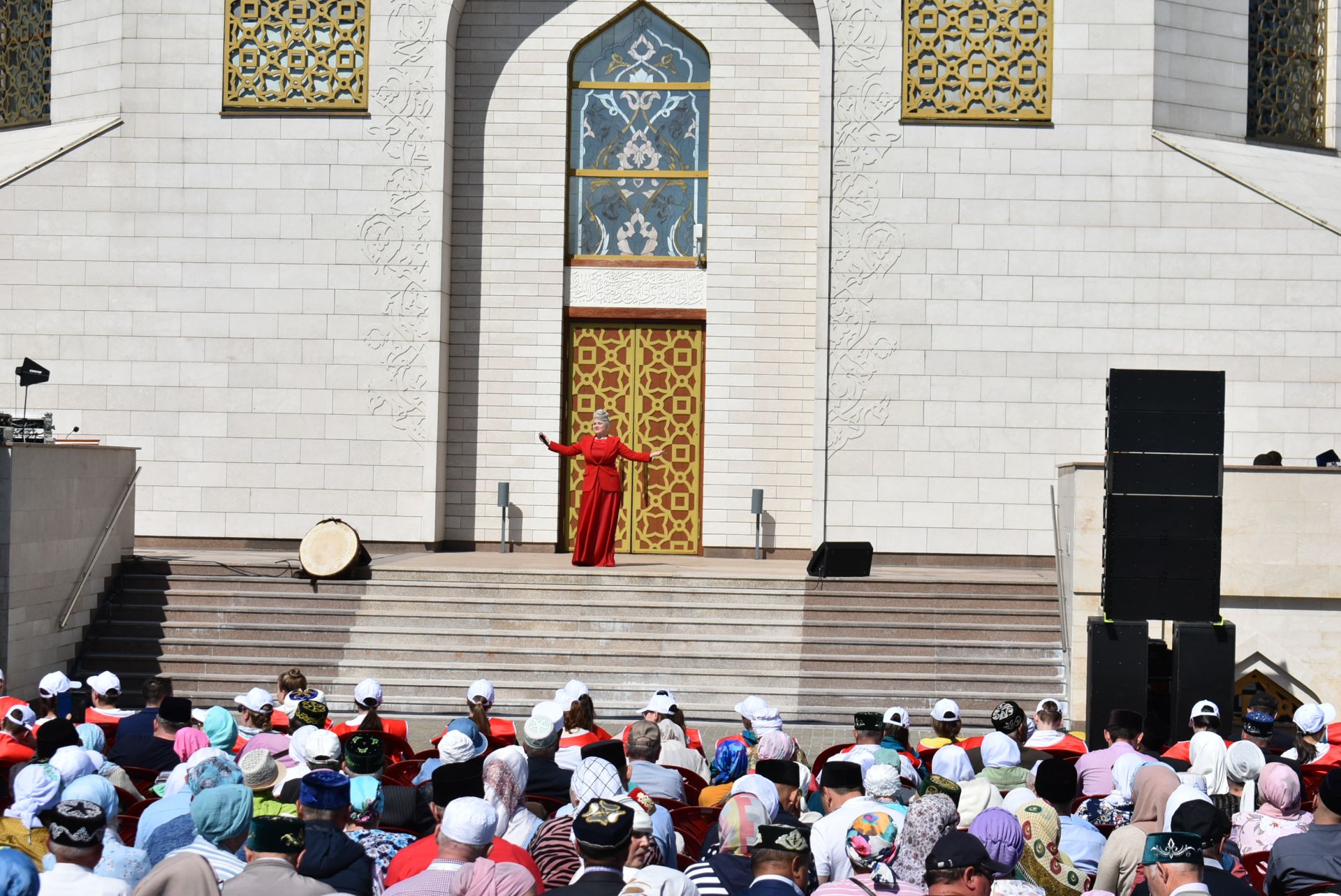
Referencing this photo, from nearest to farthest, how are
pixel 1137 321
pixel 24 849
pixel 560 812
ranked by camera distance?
pixel 24 849 < pixel 560 812 < pixel 1137 321

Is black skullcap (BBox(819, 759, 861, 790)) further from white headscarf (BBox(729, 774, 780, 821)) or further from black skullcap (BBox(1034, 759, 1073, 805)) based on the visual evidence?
black skullcap (BBox(1034, 759, 1073, 805))

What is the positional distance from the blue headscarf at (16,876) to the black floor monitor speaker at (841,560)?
1083 cm

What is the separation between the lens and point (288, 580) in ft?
47.4

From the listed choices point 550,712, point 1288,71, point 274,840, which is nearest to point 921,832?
→ point 274,840

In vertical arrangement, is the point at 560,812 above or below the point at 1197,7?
below

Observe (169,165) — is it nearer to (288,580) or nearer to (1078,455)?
(288,580)

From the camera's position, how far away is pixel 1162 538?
10078 millimetres

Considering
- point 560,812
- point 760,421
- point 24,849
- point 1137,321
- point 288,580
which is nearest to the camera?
point 24,849

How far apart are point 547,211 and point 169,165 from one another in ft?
13.6

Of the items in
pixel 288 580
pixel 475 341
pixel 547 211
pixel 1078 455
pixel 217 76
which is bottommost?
pixel 288 580

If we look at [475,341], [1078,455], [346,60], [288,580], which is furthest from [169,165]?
[1078,455]

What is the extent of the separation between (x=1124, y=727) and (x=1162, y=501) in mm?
2798

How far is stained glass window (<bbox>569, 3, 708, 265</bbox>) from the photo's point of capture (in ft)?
58.9

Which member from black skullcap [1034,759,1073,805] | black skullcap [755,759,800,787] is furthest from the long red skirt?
black skullcap [755,759,800,787]
